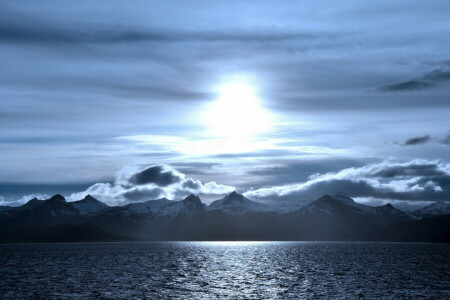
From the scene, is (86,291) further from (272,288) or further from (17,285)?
(272,288)

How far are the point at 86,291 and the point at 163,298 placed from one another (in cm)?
1746

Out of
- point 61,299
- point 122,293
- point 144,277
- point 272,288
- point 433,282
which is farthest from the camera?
point 144,277

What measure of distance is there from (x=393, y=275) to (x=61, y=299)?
85857 millimetres

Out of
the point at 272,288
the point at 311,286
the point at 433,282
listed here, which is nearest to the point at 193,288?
the point at 272,288

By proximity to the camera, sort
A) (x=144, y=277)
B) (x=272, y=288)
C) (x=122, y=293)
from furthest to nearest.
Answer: (x=144, y=277) → (x=272, y=288) → (x=122, y=293)

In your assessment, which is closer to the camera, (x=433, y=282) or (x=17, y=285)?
(x=17, y=285)

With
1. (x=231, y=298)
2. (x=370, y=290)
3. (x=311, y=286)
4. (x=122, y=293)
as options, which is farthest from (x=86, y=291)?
(x=370, y=290)

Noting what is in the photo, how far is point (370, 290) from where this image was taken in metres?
106

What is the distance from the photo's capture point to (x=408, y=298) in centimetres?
9456

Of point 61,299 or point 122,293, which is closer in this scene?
point 61,299

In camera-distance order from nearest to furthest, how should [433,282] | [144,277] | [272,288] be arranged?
[272,288] < [433,282] < [144,277]

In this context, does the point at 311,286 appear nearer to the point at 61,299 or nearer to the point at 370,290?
the point at 370,290

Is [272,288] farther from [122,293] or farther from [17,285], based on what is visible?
[17,285]

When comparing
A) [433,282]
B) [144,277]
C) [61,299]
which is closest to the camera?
[61,299]
